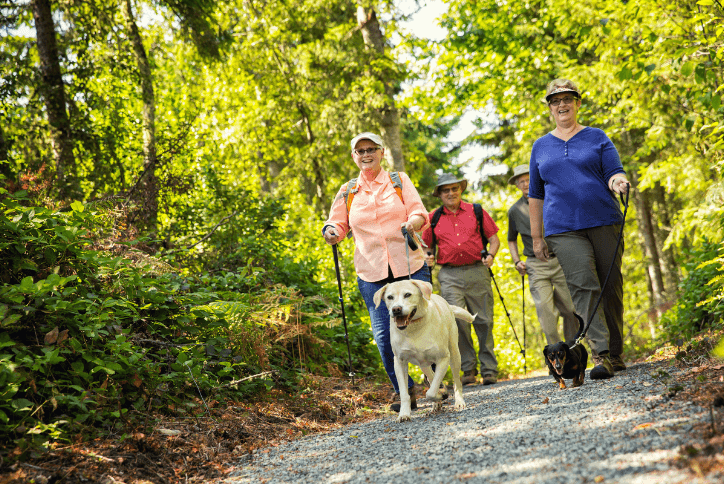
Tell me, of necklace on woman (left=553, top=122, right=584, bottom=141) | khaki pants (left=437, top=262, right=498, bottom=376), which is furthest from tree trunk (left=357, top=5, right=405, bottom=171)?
necklace on woman (left=553, top=122, right=584, bottom=141)

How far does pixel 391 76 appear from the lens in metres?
15.4

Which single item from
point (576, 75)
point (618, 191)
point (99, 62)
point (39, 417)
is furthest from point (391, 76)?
point (39, 417)

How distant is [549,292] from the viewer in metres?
7.73

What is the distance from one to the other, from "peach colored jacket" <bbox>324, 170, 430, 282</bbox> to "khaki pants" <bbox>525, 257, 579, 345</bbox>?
8.75 ft

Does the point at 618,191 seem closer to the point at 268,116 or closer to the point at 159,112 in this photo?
the point at 268,116

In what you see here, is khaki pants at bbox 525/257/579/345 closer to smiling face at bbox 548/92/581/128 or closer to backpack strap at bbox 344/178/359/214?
smiling face at bbox 548/92/581/128

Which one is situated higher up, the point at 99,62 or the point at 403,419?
the point at 99,62

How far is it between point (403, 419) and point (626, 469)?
2631mm

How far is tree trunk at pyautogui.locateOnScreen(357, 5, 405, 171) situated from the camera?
14.0 m

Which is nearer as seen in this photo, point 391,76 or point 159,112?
point 391,76

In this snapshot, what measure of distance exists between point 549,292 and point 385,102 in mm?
8186

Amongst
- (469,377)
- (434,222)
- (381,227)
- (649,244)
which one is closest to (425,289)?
(381,227)

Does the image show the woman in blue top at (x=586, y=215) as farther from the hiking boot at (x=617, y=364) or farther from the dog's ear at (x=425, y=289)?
the dog's ear at (x=425, y=289)

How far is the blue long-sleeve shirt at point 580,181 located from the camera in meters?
5.45
